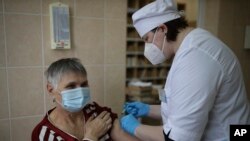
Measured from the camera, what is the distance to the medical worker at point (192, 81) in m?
0.91

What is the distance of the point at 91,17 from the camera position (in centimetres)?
163

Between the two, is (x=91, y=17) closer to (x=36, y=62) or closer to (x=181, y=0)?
(x=36, y=62)

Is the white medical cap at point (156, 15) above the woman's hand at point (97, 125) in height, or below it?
above

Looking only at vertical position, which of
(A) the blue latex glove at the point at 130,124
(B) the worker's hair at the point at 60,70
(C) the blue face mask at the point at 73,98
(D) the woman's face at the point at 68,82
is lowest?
(A) the blue latex glove at the point at 130,124

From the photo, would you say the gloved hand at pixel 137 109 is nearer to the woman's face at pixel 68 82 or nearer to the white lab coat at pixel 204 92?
the woman's face at pixel 68 82

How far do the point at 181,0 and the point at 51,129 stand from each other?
3.48 m

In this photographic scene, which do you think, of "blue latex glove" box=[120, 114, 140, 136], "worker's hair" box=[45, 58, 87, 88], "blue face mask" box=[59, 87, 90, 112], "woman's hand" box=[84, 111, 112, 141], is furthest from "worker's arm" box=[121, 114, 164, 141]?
"worker's hair" box=[45, 58, 87, 88]

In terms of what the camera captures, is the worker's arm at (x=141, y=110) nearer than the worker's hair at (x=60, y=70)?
No

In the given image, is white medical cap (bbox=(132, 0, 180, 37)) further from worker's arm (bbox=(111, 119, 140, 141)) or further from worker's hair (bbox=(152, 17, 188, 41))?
worker's arm (bbox=(111, 119, 140, 141))

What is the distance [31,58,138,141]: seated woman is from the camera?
126cm

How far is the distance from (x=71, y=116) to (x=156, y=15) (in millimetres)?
789

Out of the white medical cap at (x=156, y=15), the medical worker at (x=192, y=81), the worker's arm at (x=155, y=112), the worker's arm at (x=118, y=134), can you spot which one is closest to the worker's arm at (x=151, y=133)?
the medical worker at (x=192, y=81)

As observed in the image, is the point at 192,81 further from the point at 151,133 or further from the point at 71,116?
the point at 71,116

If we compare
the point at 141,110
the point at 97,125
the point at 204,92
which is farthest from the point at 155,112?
the point at 204,92
